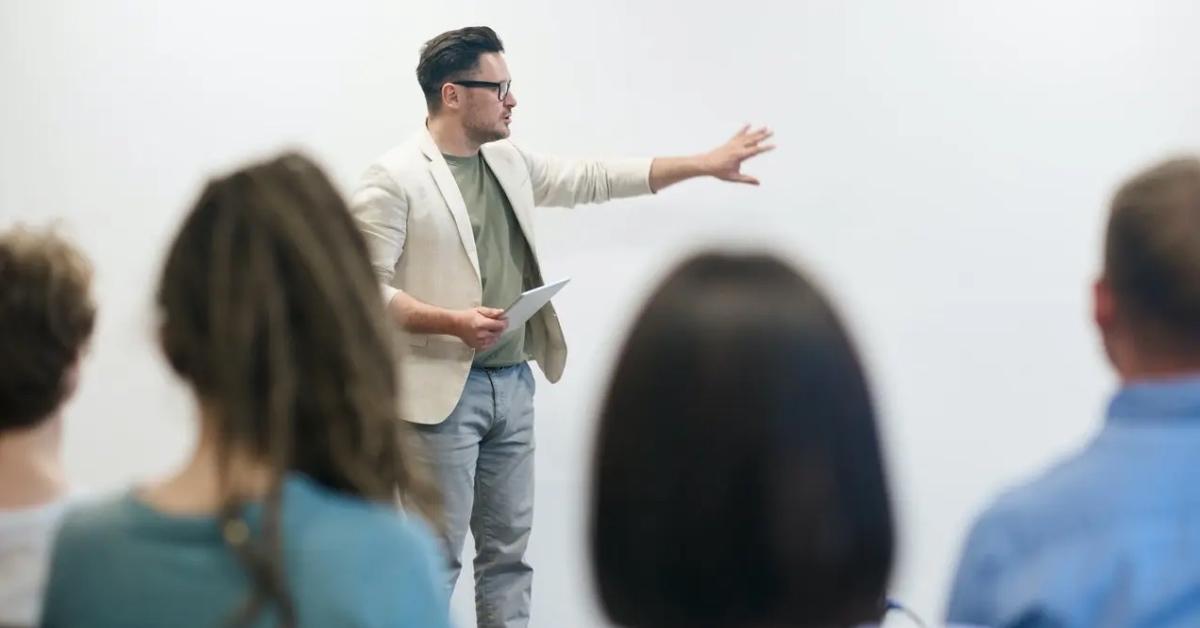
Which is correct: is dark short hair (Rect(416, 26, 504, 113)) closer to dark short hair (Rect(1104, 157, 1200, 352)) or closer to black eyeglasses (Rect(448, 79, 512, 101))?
black eyeglasses (Rect(448, 79, 512, 101))

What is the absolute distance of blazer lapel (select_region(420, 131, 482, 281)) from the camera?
2.57 meters

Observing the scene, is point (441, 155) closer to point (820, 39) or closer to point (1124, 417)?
point (820, 39)

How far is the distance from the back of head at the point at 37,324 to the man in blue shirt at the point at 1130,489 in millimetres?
944

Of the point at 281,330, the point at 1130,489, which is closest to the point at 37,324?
the point at 281,330

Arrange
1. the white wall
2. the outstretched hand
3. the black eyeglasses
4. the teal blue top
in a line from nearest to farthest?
the teal blue top → the black eyeglasses → the outstretched hand → the white wall

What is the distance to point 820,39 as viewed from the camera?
2920mm

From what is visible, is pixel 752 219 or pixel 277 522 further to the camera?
pixel 752 219

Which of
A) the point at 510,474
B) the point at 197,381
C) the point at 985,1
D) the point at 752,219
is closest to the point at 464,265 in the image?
the point at 510,474

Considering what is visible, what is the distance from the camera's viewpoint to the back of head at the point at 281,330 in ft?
3.03

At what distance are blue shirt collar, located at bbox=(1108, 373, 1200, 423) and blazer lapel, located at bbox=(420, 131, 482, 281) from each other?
172 cm

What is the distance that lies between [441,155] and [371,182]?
0.59 feet

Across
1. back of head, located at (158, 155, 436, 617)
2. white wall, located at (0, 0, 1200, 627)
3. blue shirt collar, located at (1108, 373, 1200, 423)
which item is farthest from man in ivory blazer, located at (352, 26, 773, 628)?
blue shirt collar, located at (1108, 373, 1200, 423)

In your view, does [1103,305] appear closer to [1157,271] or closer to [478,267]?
[1157,271]

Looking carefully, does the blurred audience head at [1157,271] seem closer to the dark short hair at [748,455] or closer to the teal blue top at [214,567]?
the dark short hair at [748,455]
